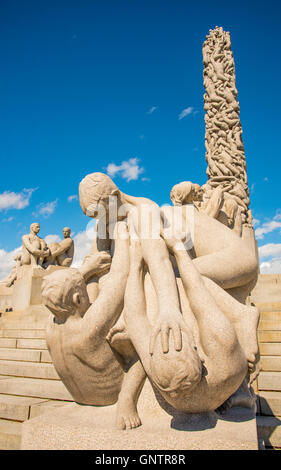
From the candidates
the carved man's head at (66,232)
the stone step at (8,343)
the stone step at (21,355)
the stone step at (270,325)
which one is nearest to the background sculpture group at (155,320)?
the stone step at (270,325)

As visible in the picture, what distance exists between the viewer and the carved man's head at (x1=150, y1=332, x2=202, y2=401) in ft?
5.55

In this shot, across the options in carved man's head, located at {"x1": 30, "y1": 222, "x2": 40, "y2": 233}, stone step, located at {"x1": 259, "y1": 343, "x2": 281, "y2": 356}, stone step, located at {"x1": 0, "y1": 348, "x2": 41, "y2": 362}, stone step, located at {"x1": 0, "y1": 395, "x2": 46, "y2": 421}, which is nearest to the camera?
stone step, located at {"x1": 0, "y1": 395, "x2": 46, "y2": 421}

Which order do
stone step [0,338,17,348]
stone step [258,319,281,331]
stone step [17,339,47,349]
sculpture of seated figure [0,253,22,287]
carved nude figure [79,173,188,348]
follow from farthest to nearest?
1. sculpture of seated figure [0,253,22,287]
2. stone step [0,338,17,348]
3. stone step [17,339,47,349]
4. stone step [258,319,281,331]
5. carved nude figure [79,173,188,348]

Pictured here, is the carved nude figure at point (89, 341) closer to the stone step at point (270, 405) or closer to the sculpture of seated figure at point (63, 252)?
the stone step at point (270, 405)

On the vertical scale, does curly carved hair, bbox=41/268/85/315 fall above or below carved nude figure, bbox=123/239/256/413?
above

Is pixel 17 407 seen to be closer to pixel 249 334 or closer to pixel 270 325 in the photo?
pixel 249 334

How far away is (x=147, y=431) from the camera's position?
1870 mm

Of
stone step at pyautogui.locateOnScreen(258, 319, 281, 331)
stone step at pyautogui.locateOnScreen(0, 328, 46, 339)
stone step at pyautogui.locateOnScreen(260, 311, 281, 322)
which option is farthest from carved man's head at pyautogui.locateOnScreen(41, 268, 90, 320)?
stone step at pyautogui.locateOnScreen(0, 328, 46, 339)

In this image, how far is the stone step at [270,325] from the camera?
4.74 metres

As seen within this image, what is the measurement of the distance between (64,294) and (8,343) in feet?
16.4

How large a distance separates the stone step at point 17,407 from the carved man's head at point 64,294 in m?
1.77

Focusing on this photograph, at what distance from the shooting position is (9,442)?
3.03m

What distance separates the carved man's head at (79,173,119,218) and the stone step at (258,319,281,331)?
343 centimetres

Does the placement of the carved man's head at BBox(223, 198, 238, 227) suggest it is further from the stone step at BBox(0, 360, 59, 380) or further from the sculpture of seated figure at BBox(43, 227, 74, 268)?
the sculpture of seated figure at BBox(43, 227, 74, 268)
